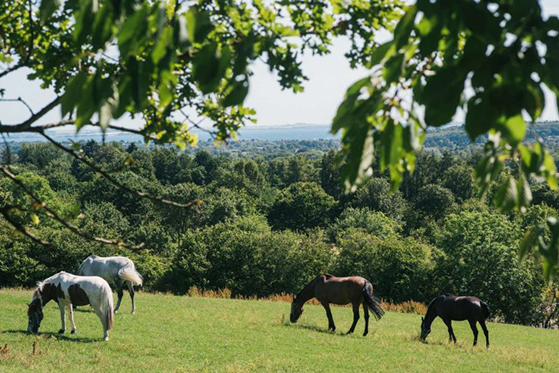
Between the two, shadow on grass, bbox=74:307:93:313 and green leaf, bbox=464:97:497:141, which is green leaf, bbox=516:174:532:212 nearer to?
green leaf, bbox=464:97:497:141

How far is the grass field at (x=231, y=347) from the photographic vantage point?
10.3 meters

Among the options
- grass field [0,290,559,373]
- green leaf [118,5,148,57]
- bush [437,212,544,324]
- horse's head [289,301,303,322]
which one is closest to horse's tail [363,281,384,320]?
grass field [0,290,559,373]

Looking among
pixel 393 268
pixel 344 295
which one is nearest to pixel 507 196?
pixel 344 295

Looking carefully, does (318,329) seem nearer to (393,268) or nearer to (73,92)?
(73,92)

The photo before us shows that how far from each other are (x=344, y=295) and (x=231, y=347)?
375 centimetres

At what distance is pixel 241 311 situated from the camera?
1828 centimetres

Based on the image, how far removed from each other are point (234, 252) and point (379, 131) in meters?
31.4

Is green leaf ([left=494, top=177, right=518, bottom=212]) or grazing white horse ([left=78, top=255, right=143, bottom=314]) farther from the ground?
green leaf ([left=494, top=177, right=518, bottom=212])

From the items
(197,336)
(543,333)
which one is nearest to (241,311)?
(197,336)

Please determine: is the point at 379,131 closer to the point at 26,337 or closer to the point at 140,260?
the point at 26,337

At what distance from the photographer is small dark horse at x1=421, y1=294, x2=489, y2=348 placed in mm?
13912

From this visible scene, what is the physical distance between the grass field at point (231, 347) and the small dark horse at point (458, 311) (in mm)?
479

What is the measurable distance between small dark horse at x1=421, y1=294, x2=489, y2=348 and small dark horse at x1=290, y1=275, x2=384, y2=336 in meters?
1.36

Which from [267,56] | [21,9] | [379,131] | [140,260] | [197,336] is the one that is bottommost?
[140,260]
